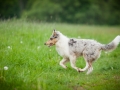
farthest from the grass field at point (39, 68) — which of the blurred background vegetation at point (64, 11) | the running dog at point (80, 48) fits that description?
the blurred background vegetation at point (64, 11)

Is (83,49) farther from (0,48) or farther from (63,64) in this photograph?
(0,48)

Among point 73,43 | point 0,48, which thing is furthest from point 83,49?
point 0,48

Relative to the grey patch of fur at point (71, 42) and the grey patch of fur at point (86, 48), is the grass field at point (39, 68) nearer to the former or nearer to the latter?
the grey patch of fur at point (86, 48)

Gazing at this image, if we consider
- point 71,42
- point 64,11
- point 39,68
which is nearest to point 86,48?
point 71,42

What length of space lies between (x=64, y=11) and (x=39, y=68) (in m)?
35.2

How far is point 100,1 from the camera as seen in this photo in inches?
1923

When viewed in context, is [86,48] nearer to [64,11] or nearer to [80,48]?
[80,48]

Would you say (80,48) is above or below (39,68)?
above

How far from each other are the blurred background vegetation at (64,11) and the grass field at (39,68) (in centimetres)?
2881

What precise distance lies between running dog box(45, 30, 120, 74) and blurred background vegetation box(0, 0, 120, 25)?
31031 mm

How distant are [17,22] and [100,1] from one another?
3896cm

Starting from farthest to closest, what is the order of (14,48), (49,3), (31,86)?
(49,3) < (14,48) < (31,86)

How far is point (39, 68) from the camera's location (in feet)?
26.3

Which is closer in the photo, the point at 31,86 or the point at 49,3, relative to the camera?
the point at 31,86
